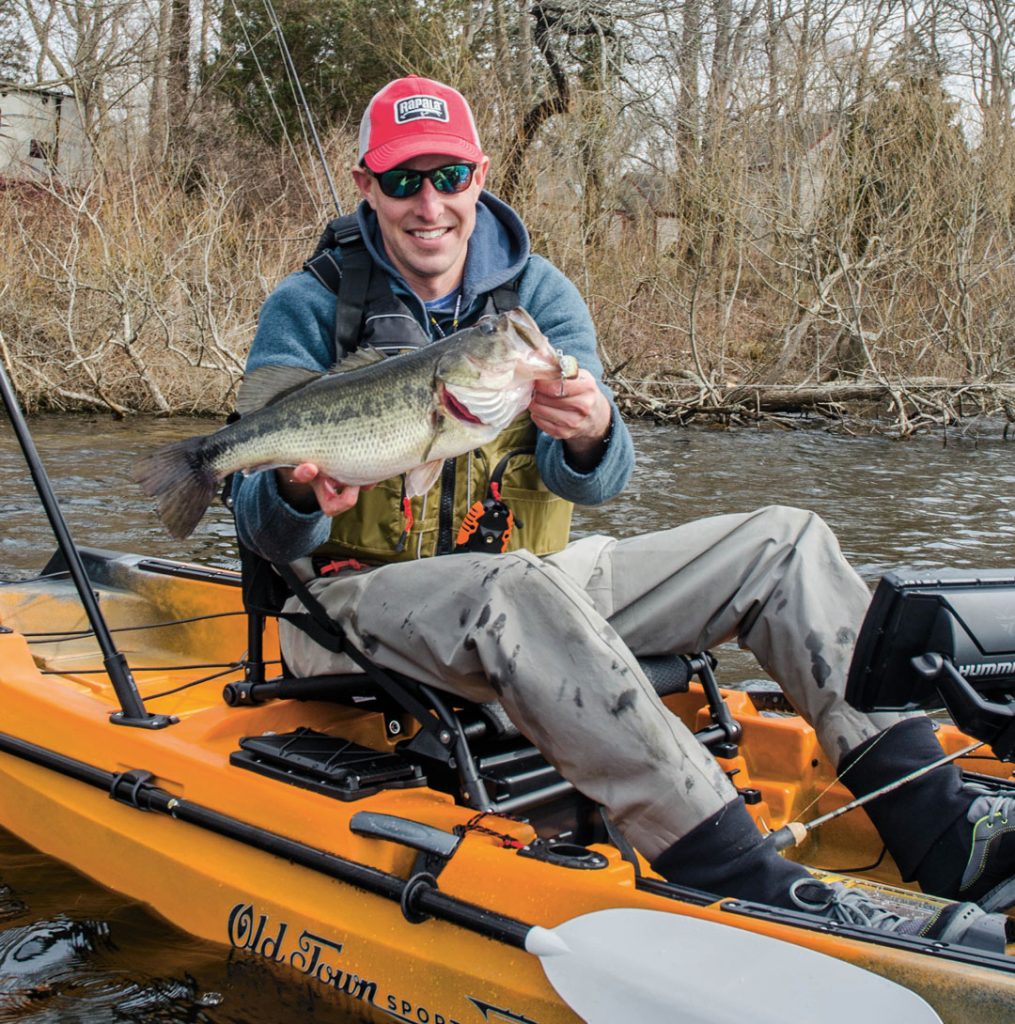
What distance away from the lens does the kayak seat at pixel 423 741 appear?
2.96 metres

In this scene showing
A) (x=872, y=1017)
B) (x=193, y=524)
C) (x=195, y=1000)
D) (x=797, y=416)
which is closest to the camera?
(x=872, y=1017)

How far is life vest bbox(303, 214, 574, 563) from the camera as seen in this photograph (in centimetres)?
319

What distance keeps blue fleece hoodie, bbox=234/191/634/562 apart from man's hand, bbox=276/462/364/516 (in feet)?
0.08

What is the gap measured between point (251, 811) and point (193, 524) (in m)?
0.73

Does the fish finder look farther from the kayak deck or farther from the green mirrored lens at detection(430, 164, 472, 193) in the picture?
the green mirrored lens at detection(430, 164, 472, 193)

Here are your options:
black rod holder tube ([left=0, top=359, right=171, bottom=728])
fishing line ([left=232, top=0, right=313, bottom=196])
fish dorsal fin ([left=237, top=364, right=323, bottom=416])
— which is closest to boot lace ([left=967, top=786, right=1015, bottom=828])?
fish dorsal fin ([left=237, top=364, right=323, bottom=416])

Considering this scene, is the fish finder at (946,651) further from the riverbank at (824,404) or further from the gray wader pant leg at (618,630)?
the riverbank at (824,404)

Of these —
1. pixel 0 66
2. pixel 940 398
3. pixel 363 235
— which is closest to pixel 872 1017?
pixel 363 235

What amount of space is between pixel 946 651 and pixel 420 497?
132 cm

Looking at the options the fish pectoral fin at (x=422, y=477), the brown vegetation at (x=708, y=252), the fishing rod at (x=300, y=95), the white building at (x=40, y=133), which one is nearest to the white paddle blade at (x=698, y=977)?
the fish pectoral fin at (x=422, y=477)

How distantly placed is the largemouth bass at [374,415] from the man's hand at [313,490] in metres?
0.03

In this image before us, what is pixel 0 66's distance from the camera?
26.0m

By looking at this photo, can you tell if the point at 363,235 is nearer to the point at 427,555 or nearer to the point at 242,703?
the point at 427,555

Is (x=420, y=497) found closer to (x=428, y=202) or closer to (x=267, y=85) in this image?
(x=428, y=202)
